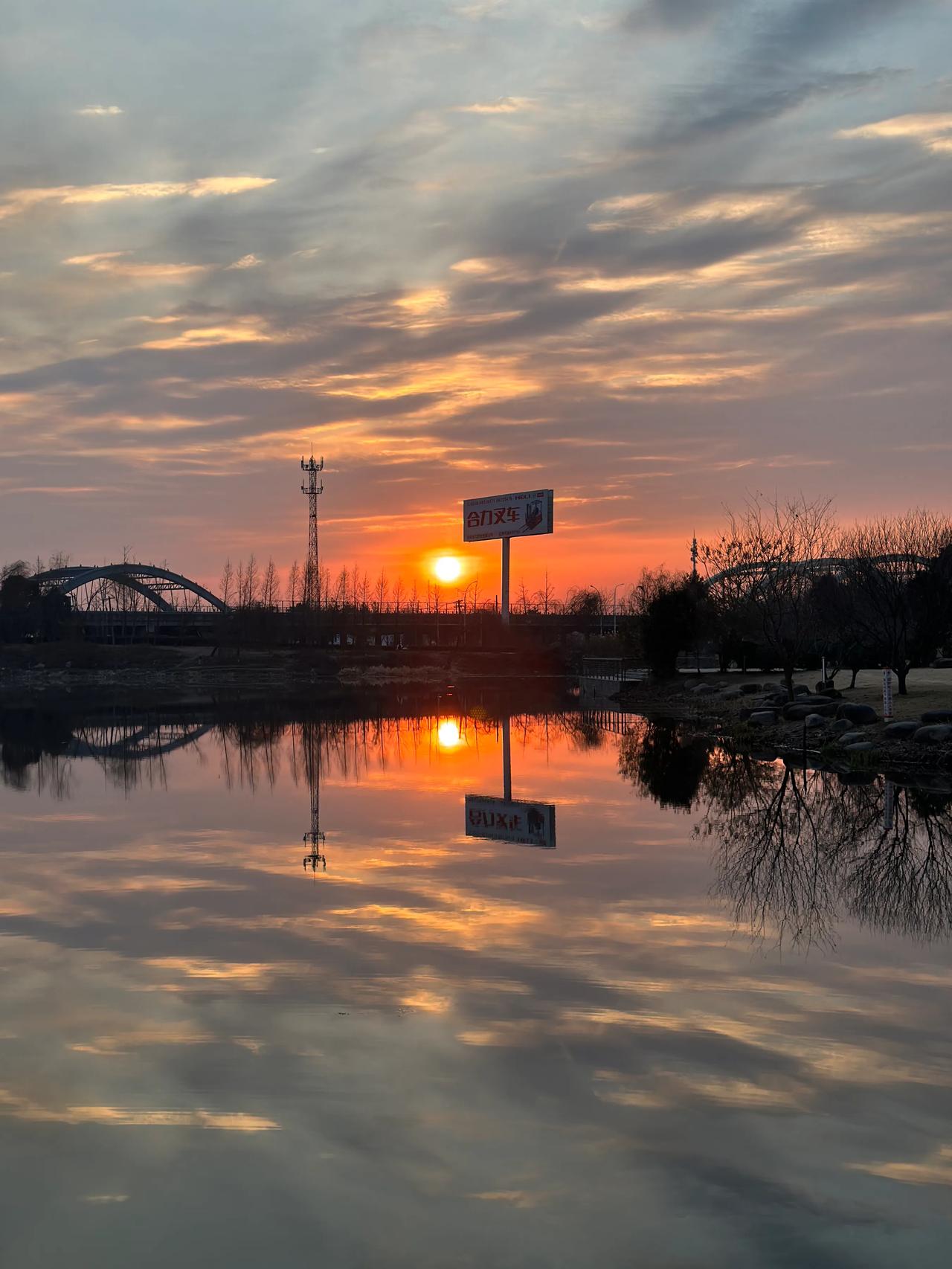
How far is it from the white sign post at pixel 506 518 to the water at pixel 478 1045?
297 ft

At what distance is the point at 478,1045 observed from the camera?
30.4 feet

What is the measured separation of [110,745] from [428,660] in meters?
70.8

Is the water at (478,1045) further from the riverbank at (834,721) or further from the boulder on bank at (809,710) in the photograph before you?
the boulder on bank at (809,710)

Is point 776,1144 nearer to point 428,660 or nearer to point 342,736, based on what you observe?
point 342,736

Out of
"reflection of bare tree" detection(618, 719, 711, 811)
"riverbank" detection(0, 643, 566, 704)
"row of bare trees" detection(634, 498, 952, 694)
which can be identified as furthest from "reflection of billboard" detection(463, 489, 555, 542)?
"reflection of bare tree" detection(618, 719, 711, 811)

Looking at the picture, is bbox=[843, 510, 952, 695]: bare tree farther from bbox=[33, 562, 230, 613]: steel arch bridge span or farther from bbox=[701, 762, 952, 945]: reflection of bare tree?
bbox=[33, 562, 230, 613]: steel arch bridge span

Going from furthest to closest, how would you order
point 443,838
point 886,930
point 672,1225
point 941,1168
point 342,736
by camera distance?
1. point 342,736
2. point 443,838
3. point 886,930
4. point 941,1168
5. point 672,1225

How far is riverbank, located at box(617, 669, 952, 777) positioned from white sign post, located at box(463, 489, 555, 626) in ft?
177

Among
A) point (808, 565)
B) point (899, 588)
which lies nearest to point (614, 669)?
point (808, 565)

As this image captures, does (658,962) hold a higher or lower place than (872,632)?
lower

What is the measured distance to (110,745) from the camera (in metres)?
38.5

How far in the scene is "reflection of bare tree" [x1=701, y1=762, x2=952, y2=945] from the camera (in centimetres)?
1373

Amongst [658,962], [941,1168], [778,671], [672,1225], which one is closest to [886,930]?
[658,962]

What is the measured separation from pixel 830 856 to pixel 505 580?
323 ft
